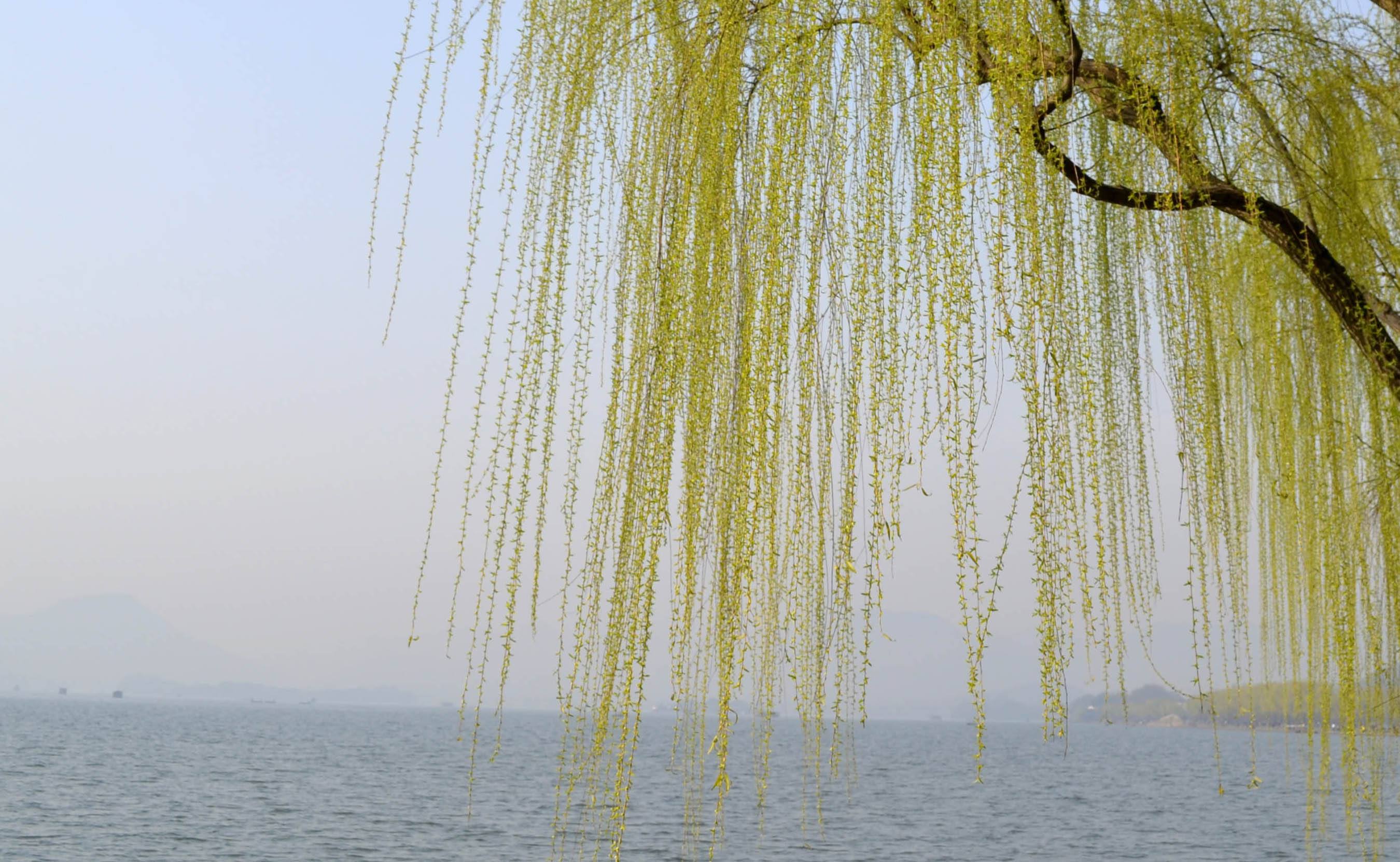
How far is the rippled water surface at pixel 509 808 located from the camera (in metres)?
16.1

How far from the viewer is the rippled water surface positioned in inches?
635

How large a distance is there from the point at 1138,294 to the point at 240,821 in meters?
18.9

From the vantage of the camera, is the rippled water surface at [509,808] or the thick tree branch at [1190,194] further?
the rippled water surface at [509,808]

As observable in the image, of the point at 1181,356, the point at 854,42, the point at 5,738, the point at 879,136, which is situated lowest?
the point at 5,738

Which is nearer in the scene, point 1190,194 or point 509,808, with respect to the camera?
point 1190,194

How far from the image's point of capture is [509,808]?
21406 millimetres

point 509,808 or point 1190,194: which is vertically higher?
point 1190,194

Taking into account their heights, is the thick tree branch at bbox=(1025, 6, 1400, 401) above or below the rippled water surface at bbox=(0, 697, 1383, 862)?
above

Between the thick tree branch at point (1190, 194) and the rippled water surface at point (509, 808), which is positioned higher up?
the thick tree branch at point (1190, 194)

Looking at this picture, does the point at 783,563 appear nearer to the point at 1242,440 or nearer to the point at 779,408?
the point at 779,408

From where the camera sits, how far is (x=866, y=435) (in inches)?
82.1

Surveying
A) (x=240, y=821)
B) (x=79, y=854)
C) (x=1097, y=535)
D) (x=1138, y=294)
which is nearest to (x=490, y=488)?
(x=1097, y=535)

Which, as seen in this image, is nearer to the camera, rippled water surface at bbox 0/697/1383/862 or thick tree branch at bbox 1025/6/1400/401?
thick tree branch at bbox 1025/6/1400/401

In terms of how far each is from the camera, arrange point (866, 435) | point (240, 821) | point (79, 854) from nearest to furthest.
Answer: point (866, 435)
point (79, 854)
point (240, 821)
